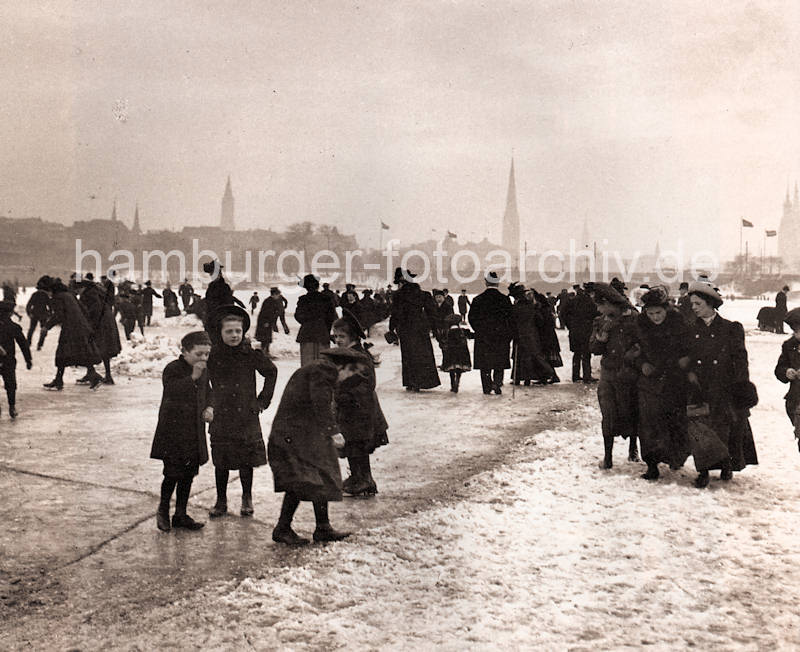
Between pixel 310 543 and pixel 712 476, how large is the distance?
373 cm

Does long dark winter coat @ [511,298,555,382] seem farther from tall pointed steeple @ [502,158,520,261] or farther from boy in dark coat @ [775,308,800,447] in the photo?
tall pointed steeple @ [502,158,520,261]

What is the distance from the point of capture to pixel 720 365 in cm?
625

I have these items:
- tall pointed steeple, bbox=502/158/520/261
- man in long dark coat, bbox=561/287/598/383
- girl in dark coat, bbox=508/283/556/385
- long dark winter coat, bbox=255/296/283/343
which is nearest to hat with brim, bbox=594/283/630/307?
girl in dark coat, bbox=508/283/556/385

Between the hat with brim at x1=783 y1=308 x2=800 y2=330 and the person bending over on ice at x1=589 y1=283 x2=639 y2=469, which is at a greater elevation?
the hat with brim at x1=783 y1=308 x2=800 y2=330

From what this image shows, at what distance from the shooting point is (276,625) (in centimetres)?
365

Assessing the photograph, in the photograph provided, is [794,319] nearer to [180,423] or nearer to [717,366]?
[717,366]

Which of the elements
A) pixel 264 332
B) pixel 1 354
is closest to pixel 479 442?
pixel 1 354

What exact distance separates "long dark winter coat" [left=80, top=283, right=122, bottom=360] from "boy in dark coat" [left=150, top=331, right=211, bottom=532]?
773 centimetres

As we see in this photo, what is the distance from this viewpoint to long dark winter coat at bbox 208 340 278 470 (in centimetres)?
538

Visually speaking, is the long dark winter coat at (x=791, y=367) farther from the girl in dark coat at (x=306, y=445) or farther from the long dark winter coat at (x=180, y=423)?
the long dark winter coat at (x=180, y=423)

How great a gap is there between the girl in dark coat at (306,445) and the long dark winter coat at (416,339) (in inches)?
292

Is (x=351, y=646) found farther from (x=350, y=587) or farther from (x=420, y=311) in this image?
(x=420, y=311)

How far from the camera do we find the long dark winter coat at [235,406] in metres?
5.38

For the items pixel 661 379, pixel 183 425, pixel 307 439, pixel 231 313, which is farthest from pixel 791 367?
pixel 183 425
